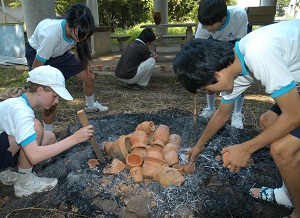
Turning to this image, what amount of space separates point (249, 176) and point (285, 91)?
0.95 metres

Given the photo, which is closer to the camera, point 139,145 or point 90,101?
point 139,145

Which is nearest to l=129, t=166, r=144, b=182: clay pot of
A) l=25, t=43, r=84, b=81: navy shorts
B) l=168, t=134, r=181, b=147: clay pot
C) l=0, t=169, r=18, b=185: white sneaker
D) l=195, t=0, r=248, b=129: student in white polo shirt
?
l=168, t=134, r=181, b=147: clay pot

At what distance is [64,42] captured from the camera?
2879 mm

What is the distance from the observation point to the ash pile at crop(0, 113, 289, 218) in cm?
182

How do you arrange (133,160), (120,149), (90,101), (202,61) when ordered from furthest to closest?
(90,101)
(120,149)
(133,160)
(202,61)

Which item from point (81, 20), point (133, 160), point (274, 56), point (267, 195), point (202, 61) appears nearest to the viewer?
point (274, 56)

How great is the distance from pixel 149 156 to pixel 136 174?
0.18m

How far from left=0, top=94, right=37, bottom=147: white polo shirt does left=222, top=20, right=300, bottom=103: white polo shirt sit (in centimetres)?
134

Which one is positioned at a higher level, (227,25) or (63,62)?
(227,25)

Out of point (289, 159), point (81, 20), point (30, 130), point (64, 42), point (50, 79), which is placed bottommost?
point (289, 159)

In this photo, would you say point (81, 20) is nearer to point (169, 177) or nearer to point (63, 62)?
point (63, 62)

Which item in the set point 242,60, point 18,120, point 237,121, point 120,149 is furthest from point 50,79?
point 237,121

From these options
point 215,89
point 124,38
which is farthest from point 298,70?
point 124,38

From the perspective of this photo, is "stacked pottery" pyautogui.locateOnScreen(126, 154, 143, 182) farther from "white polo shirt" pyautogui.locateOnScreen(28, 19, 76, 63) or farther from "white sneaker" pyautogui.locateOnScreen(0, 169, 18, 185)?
"white polo shirt" pyautogui.locateOnScreen(28, 19, 76, 63)
